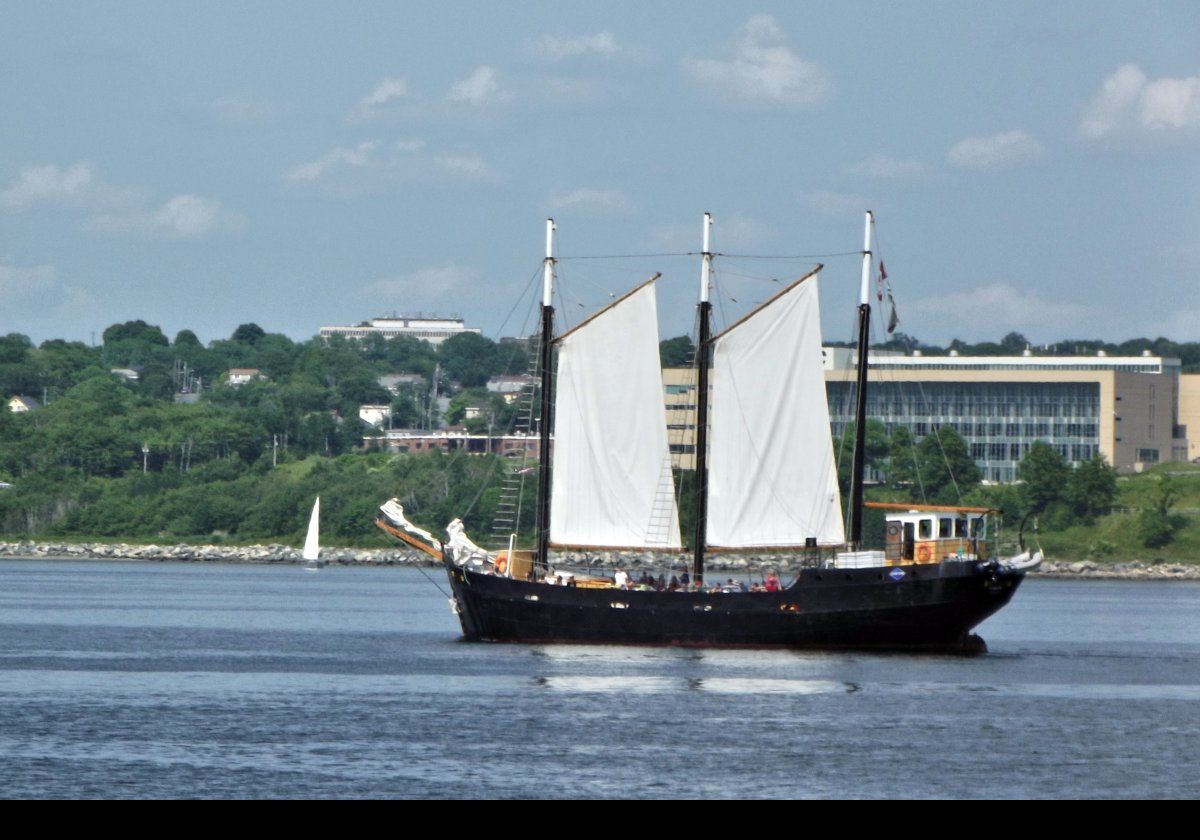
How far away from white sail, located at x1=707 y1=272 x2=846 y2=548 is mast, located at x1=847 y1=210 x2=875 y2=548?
825 mm

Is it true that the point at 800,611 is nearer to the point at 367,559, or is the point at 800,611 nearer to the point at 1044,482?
the point at 1044,482

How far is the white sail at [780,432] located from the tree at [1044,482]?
391 feet

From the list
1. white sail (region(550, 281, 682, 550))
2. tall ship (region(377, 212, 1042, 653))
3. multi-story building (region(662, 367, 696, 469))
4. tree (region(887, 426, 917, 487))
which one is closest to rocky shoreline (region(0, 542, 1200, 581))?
tree (region(887, 426, 917, 487))

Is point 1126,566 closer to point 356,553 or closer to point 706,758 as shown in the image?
point 356,553

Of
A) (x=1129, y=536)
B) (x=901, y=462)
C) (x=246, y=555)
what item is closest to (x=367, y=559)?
(x=246, y=555)

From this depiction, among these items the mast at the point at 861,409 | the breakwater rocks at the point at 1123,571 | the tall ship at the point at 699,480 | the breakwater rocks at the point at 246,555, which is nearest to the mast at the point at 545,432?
the tall ship at the point at 699,480

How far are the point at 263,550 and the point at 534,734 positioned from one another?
15660 centimetres

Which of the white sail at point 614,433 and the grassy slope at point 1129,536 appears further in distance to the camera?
the grassy slope at point 1129,536

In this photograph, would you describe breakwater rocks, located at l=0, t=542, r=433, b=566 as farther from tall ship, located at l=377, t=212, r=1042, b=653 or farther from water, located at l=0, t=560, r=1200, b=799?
tall ship, located at l=377, t=212, r=1042, b=653

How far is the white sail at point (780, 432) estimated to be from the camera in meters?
67.2

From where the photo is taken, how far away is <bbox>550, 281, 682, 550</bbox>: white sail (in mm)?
67625

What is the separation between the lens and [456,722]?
45.7 meters

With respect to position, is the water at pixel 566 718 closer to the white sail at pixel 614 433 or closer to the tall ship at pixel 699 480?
the tall ship at pixel 699 480
